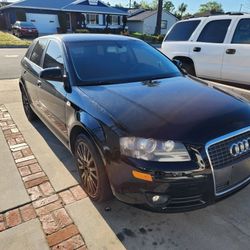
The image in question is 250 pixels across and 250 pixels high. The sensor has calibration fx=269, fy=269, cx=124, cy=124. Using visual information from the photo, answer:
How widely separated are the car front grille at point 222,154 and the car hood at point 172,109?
0.25ft

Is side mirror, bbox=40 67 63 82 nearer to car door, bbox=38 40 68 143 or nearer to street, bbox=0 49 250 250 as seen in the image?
car door, bbox=38 40 68 143

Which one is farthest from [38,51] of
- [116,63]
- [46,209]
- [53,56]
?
[46,209]

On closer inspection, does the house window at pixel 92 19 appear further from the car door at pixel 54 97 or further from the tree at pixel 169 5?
the tree at pixel 169 5

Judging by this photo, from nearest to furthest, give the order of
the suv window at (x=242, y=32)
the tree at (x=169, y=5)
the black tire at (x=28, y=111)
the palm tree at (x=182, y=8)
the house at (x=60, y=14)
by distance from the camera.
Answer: the black tire at (x=28, y=111) → the suv window at (x=242, y=32) → the house at (x=60, y=14) → the palm tree at (x=182, y=8) → the tree at (x=169, y=5)

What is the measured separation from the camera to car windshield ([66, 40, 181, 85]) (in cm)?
312

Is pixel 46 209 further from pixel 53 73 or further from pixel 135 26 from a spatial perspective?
pixel 135 26

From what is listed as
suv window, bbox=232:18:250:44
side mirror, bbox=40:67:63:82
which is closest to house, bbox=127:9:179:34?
suv window, bbox=232:18:250:44

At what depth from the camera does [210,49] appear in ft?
20.0

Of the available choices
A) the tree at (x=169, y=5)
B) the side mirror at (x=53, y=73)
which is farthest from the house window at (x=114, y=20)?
the tree at (x=169, y=5)

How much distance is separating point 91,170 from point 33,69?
2399 millimetres

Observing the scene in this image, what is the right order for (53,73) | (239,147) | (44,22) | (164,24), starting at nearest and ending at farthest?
(239,147)
(53,73)
(44,22)
(164,24)

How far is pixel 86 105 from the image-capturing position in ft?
8.56

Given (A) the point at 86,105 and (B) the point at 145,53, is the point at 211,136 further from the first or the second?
(B) the point at 145,53

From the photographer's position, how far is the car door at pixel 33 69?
4141mm
